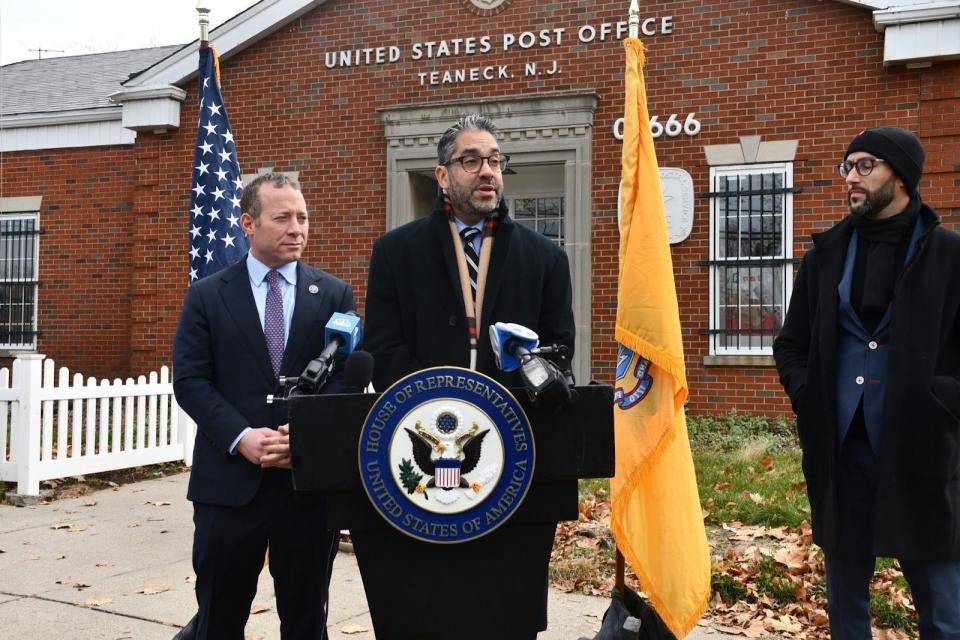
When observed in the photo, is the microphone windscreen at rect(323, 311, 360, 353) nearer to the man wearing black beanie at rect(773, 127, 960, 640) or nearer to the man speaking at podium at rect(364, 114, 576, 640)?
the man speaking at podium at rect(364, 114, 576, 640)

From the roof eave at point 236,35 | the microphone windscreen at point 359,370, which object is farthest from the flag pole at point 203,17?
the roof eave at point 236,35

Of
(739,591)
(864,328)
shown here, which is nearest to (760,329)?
(739,591)

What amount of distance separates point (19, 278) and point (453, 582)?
13.2 meters

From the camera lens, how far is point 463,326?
9.27ft

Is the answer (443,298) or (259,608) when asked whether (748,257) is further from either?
(443,298)

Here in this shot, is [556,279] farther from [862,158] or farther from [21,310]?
[21,310]

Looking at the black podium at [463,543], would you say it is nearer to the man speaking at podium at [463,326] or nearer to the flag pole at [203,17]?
the man speaking at podium at [463,326]

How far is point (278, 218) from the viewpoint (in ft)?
10.6

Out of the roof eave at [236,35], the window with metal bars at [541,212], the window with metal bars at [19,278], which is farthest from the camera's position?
the window with metal bars at [19,278]

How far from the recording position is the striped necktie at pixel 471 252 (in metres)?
2.91

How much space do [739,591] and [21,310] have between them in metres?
12.3

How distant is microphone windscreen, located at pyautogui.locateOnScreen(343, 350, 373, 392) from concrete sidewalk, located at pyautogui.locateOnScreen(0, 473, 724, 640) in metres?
2.29

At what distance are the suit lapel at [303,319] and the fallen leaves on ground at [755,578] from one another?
2555 millimetres

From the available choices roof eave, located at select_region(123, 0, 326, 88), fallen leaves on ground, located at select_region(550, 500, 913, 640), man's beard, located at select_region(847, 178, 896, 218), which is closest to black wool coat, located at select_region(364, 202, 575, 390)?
man's beard, located at select_region(847, 178, 896, 218)
